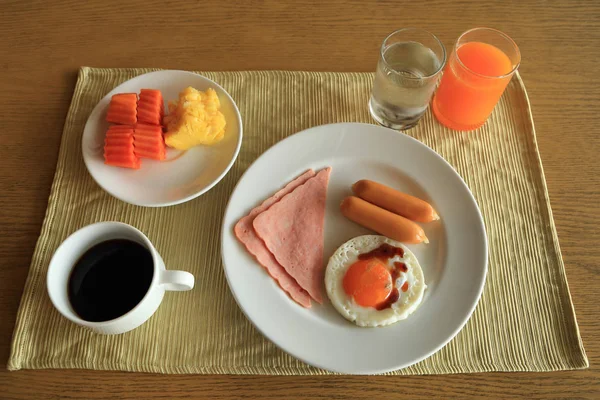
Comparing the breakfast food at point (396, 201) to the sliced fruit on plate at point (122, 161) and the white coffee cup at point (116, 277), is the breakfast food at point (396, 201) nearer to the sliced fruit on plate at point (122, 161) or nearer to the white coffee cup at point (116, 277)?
the white coffee cup at point (116, 277)

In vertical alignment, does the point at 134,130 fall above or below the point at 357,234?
above

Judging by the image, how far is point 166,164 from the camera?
4.26 ft

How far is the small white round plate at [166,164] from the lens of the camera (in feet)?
4.04

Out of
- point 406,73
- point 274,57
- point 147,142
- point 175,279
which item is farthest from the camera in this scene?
point 274,57

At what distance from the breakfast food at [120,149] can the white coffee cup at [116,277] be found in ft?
0.78

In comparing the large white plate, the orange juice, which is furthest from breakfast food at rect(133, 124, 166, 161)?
the orange juice

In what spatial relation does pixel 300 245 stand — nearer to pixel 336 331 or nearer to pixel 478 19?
pixel 336 331

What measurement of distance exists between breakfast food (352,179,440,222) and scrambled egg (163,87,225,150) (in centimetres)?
45

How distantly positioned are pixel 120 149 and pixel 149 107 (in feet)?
0.49

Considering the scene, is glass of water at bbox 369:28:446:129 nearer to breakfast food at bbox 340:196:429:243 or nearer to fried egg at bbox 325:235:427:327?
breakfast food at bbox 340:196:429:243

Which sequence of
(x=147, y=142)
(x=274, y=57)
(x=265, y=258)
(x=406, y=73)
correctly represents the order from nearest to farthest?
(x=265, y=258) < (x=147, y=142) < (x=406, y=73) < (x=274, y=57)

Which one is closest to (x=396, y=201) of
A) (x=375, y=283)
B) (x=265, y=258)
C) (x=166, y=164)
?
(x=375, y=283)

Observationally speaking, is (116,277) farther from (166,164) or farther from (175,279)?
(166,164)

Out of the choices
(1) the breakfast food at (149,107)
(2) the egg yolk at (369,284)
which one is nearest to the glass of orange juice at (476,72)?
(2) the egg yolk at (369,284)
